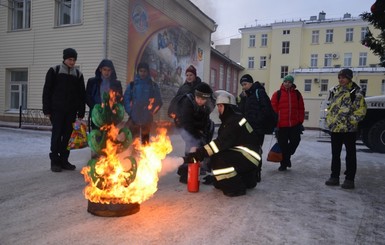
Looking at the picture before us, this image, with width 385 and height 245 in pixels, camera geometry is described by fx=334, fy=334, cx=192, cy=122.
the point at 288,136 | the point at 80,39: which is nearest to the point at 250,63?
the point at 80,39

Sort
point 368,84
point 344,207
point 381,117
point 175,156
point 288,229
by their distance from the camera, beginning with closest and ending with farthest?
1. point 288,229
2. point 344,207
3. point 175,156
4. point 381,117
5. point 368,84

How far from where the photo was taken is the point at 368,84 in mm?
34531

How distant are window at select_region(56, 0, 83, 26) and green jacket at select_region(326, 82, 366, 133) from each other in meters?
12.0

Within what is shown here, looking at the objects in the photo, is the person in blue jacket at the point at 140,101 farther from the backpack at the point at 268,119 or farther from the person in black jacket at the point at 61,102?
the backpack at the point at 268,119

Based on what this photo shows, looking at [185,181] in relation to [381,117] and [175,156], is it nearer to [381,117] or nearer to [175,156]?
[175,156]

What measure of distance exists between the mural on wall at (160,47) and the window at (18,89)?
17.2 ft

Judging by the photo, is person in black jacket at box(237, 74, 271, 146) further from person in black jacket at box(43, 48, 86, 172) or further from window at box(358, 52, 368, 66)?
window at box(358, 52, 368, 66)

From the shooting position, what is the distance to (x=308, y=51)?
135 feet

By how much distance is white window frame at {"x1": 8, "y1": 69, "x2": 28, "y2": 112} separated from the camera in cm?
1570

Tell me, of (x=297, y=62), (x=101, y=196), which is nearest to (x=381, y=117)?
(x=101, y=196)

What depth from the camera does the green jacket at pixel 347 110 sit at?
5125 mm

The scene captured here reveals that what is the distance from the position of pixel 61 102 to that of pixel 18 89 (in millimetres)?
11926

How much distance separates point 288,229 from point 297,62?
40198 millimetres

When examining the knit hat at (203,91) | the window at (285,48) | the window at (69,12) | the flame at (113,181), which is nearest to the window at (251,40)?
the window at (285,48)
